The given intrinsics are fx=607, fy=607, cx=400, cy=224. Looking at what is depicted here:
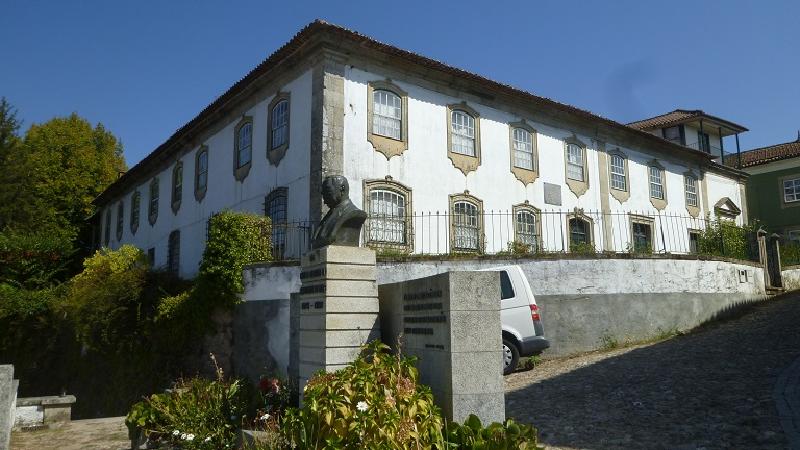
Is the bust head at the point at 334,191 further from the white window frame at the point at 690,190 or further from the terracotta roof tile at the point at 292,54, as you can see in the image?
the white window frame at the point at 690,190

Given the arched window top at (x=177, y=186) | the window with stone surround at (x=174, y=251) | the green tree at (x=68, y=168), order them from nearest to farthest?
the window with stone surround at (x=174, y=251)
the arched window top at (x=177, y=186)
the green tree at (x=68, y=168)

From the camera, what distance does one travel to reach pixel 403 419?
15.5 feet

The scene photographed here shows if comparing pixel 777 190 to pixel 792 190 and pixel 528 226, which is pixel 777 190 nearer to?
pixel 792 190

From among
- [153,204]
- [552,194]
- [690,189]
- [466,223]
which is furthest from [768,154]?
[153,204]

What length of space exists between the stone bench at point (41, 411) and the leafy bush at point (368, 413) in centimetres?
709

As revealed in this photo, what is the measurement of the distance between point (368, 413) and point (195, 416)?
2885mm

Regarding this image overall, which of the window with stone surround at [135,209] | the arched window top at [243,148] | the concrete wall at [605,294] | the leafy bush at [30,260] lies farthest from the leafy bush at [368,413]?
the window with stone surround at [135,209]

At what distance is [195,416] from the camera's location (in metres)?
6.70

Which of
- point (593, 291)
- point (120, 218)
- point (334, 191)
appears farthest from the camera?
point (120, 218)

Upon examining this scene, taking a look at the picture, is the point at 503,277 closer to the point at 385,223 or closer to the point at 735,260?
the point at 385,223

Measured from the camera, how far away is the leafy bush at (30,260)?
20984 millimetres

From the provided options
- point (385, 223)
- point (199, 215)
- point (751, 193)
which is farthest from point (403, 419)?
point (751, 193)

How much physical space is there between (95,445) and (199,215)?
1209cm

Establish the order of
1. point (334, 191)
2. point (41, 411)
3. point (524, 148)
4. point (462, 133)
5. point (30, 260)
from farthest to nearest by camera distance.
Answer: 1. point (30, 260)
2. point (524, 148)
3. point (462, 133)
4. point (41, 411)
5. point (334, 191)
